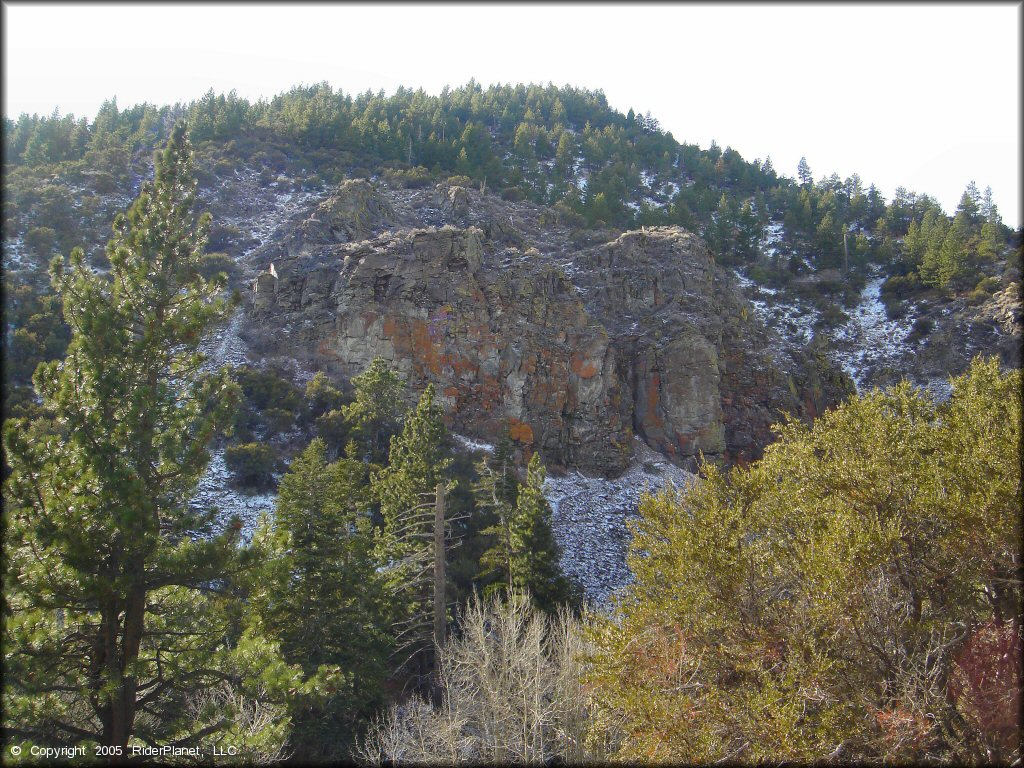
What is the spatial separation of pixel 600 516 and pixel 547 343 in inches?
427

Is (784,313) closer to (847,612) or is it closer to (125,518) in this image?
(847,612)

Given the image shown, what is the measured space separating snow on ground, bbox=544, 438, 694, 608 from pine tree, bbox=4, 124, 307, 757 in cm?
1677

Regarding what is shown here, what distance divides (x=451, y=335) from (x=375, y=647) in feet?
74.4

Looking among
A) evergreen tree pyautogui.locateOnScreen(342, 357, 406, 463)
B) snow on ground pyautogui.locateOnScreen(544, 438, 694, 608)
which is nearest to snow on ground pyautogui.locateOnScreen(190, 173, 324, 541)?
evergreen tree pyautogui.locateOnScreen(342, 357, 406, 463)

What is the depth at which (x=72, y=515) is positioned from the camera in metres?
7.74

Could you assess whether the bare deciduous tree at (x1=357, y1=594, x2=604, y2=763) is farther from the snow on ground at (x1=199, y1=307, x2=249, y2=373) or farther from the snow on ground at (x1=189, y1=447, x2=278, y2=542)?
the snow on ground at (x1=199, y1=307, x2=249, y2=373)

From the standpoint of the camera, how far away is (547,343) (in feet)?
121

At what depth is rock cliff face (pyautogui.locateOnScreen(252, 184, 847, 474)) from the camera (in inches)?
1398

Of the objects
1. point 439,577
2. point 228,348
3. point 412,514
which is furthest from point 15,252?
point 439,577

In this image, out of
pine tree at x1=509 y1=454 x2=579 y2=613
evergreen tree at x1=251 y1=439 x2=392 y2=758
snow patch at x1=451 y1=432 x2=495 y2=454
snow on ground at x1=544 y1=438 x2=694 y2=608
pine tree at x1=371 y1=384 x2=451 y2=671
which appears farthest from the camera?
snow patch at x1=451 y1=432 x2=495 y2=454

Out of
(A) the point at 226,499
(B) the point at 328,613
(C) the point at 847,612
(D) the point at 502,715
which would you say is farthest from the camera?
(A) the point at 226,499

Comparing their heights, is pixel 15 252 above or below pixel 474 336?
above

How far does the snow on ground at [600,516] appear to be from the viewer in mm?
25938

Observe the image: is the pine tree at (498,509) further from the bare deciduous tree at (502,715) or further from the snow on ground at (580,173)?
the snow on ground at (580,173)
